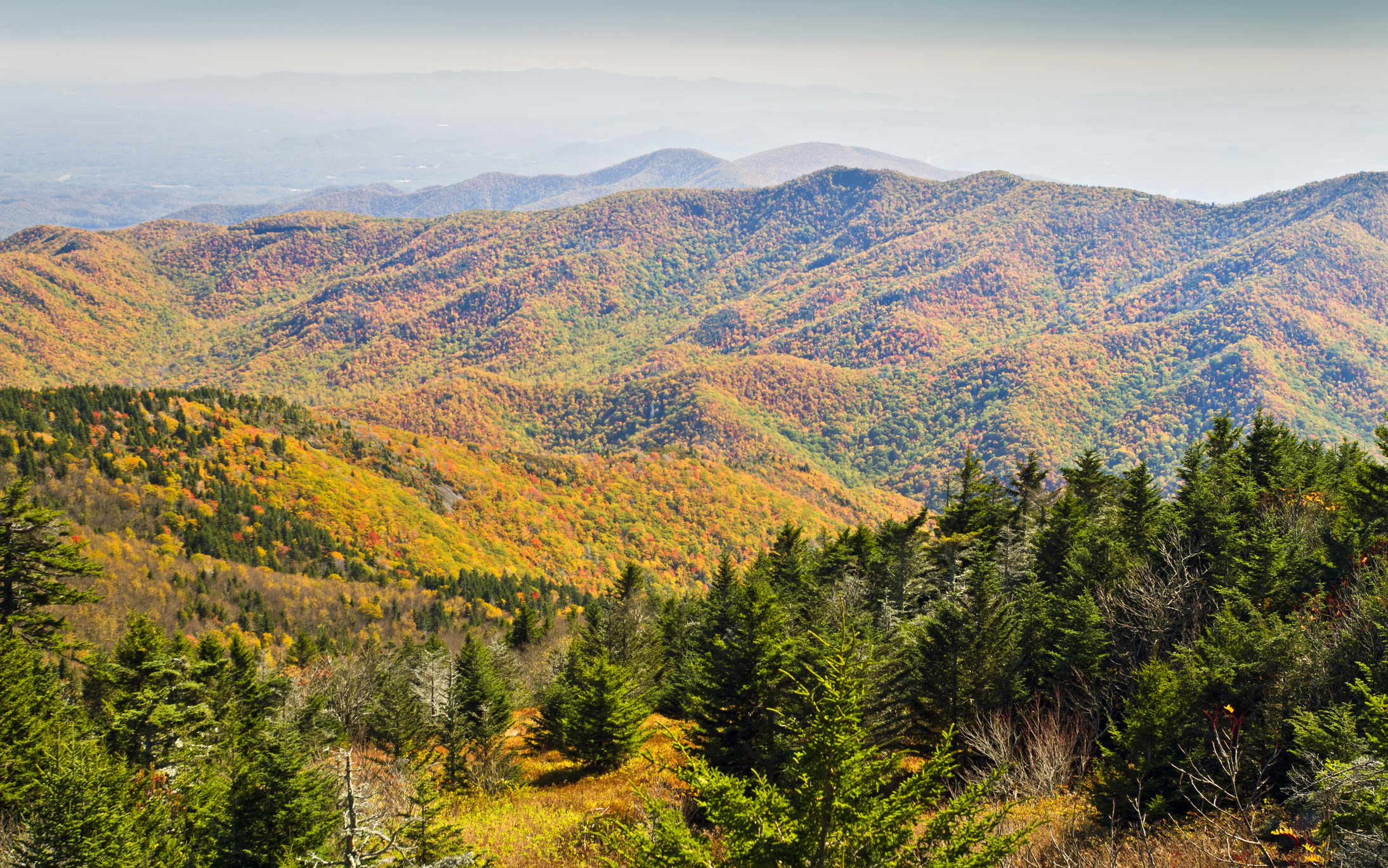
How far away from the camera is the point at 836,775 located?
8609mm

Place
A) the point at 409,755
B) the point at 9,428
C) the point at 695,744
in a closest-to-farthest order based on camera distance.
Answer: the point at 695,744
the point at 409,755
the point at 9,428

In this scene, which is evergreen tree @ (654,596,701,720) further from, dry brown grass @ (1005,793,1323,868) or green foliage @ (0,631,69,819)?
green foliage @ (0,631,69,819)

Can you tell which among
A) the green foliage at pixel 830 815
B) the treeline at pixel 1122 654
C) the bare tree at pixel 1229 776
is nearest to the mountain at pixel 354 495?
the treeline at pixel 1122 654

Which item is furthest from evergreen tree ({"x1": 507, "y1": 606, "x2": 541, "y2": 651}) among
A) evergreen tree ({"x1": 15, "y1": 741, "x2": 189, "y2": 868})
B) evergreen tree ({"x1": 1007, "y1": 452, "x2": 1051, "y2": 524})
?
evergreen tree ({"x1": 15, "y1": 741, "x2": 189, "y2": 868})

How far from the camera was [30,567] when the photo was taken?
25844 millimetres

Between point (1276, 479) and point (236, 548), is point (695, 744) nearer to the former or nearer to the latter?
point (1276, 479)

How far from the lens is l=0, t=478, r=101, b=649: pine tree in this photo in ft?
82.8

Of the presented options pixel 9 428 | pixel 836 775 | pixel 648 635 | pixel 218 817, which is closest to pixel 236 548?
pixel 9 428

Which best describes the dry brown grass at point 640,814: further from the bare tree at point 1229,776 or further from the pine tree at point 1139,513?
the pine tree at point 1139,513

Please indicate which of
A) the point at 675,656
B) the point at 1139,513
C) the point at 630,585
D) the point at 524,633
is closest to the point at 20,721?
the point at 630,585

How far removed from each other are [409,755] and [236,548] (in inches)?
3317

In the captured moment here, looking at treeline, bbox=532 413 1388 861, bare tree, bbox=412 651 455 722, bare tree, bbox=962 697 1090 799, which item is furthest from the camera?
bare tree, bbox=412 651 455 722

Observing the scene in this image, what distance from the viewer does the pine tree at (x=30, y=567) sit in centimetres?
2525

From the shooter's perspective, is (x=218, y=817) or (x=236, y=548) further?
(x=236, y=548)
